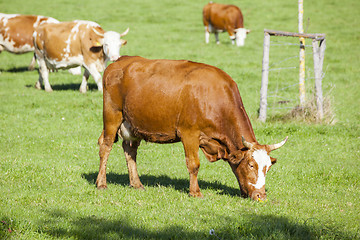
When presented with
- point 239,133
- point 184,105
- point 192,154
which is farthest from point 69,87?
point 239,133

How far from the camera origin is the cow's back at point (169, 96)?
6918 millimetres

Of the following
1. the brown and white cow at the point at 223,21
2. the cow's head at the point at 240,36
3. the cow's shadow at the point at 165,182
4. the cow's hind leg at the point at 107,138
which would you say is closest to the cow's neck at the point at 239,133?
the cow's shadow at the point at 165,182

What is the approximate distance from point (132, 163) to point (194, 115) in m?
1.65

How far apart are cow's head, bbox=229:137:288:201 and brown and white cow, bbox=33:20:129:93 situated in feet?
31.8

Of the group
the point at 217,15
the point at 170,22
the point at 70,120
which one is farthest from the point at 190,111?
the point at 170,22

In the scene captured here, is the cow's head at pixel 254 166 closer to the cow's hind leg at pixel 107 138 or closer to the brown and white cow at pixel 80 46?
the cow's hind leg at pixel 107 138

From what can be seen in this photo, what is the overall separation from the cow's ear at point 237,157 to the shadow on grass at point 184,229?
962 millimetres

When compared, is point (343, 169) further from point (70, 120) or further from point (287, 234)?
point (70, 120)

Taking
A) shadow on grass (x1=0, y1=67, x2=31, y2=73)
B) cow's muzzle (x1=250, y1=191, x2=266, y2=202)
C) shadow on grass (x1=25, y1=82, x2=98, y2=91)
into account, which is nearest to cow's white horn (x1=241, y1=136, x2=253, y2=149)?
cow's muzzle (x1=250, y1=191, x2=266, y2=202)

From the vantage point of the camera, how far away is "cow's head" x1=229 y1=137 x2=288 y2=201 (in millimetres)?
6598

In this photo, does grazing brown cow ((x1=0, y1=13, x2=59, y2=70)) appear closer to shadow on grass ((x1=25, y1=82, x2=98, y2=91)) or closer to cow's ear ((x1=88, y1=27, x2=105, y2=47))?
shadow on grass ((x1=25, y1=82, x2=98, y2=91))

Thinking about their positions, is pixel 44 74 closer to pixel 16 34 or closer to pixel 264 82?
pixel 16 34

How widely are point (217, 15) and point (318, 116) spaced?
17436mm

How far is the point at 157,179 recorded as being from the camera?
8438 mm
